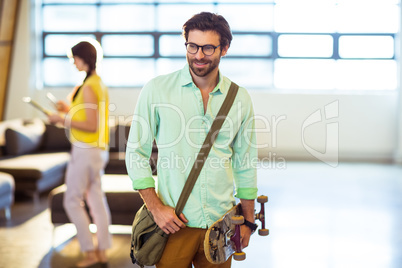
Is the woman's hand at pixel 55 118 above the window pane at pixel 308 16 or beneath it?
beneath

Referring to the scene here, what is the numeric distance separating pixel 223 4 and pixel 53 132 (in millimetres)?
3698

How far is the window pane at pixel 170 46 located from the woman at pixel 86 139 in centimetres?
591

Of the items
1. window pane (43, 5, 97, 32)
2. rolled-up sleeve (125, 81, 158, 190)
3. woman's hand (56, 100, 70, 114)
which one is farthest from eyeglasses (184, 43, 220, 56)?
window pane (43, 5, 97, 32)

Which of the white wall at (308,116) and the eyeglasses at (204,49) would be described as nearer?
the eyeglasses at (204,49)

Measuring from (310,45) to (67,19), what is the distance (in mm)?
4125

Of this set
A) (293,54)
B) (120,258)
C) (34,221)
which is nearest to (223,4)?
(293,54)

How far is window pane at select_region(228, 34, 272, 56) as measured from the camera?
930 centimetres

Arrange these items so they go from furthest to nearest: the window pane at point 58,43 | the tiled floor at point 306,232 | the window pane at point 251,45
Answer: the window pane at point 58,43
the window pane at point 251,45
the tiled floor at point 306,232

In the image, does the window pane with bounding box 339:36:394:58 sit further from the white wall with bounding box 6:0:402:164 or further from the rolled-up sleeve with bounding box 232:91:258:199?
the rolled-up sleeve with bounding box 232:91:258:199

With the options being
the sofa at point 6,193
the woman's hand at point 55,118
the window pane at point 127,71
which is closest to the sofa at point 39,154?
the sofa at point 6,193

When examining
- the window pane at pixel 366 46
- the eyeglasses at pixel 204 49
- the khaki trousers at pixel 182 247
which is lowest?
the khaki trousers at pixel 182 247

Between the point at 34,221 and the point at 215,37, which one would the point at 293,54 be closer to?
the point at 34,221

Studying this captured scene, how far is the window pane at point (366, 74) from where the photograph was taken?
917cm

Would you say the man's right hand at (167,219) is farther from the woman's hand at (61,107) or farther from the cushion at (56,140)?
the cushion at (56,140)
